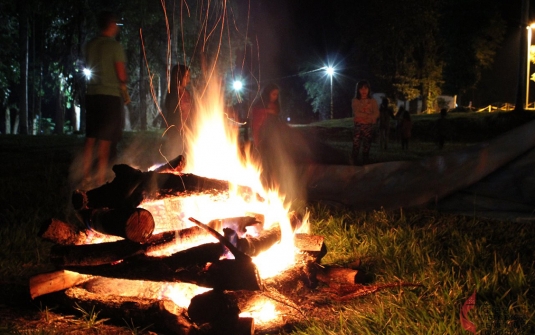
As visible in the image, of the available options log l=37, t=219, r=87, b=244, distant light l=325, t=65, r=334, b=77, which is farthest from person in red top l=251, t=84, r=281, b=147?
distant light l=325, t=65, r=334, b=77

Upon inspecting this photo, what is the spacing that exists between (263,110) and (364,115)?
9.14ft

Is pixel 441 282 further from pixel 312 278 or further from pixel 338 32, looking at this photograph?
pixel 338 32

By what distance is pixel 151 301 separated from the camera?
3195 millimetres

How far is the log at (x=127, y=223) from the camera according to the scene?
319 centimetres

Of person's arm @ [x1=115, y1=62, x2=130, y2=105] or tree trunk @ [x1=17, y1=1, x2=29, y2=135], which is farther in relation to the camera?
tree trunk @ [x1=17, y1=1, x2=29, y2=135]

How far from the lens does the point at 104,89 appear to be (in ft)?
19.8

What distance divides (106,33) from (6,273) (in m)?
3.06

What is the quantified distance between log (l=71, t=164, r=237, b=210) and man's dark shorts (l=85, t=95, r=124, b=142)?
2.62 metres

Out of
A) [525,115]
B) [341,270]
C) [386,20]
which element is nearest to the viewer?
[341,270]

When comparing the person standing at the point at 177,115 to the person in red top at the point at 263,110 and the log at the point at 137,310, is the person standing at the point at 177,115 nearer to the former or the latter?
the person in red top at the point at 263,110

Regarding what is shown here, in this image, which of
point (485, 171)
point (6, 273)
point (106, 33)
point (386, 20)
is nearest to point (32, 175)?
point (106, 33)

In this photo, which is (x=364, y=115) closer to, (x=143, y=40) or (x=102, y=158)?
(x=102, y=158)

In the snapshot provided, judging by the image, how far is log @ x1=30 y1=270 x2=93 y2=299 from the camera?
3379 millimetres

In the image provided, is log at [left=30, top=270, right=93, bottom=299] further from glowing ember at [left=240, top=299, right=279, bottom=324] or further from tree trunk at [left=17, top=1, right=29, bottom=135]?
tree trunk at [left=17, top=1, right=29, bottom=135]
